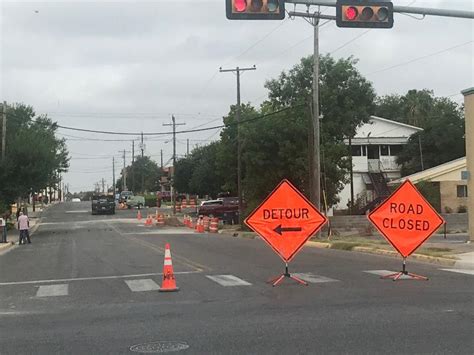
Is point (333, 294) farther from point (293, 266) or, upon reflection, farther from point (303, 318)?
point (293, 266)

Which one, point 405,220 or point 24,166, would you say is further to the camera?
point 24,166

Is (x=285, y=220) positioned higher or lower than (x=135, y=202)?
higher

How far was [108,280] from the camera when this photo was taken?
1351 centimetres

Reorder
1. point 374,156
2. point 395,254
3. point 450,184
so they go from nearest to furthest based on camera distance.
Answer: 1. point 395,254
2. point 450,184
3. point 374,156

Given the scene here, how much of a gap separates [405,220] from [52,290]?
7820 millimetres

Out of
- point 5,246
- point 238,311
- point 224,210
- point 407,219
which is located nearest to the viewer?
point 238,311

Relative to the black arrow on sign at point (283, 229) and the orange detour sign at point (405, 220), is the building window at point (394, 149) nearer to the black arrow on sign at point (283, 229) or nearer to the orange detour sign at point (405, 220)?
the orange detour sign at point (405, 220)

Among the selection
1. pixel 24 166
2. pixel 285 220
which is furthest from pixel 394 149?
pixel 285 220

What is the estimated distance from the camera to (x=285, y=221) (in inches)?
508

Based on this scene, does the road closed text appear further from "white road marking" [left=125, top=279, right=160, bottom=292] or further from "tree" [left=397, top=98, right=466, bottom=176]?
"tree" [left=397, top=98, right=466, bottom=176]

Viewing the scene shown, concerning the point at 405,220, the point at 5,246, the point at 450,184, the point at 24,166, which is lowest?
the point at 5,246

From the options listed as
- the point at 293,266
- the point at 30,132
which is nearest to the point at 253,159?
the point at 30,132

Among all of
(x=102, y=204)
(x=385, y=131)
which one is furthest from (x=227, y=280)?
(x=102, y=204)

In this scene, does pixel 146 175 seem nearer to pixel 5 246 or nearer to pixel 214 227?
pixel 214 227
